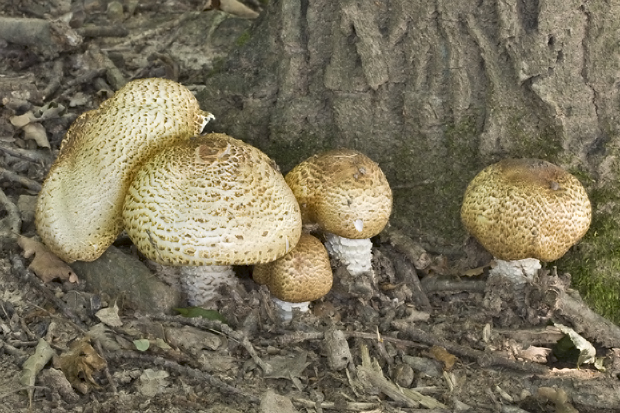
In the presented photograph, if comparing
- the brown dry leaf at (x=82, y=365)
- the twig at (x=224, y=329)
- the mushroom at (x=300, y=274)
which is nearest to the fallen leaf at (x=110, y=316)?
the twig at (x=224, y=329)

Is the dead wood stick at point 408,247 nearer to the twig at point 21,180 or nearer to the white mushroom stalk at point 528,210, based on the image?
the white mushroom stalk at point 528,210

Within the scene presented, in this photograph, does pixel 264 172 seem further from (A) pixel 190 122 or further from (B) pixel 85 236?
(B) pixel 85 236

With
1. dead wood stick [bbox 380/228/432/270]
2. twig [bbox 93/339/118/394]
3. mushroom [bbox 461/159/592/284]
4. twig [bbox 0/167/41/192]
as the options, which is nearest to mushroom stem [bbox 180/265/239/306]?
twig [bbox 93/339/118/394]

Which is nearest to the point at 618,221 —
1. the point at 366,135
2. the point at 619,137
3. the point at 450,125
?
the point at 619,137

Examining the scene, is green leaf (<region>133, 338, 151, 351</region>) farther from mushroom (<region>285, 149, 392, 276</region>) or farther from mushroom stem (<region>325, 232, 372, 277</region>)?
mushroom stem (<region>325, 232, 372, 277</region>)

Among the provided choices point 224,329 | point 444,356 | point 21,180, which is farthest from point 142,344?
point 21,180

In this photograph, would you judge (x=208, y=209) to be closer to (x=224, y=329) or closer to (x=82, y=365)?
(x=224, y=329)
